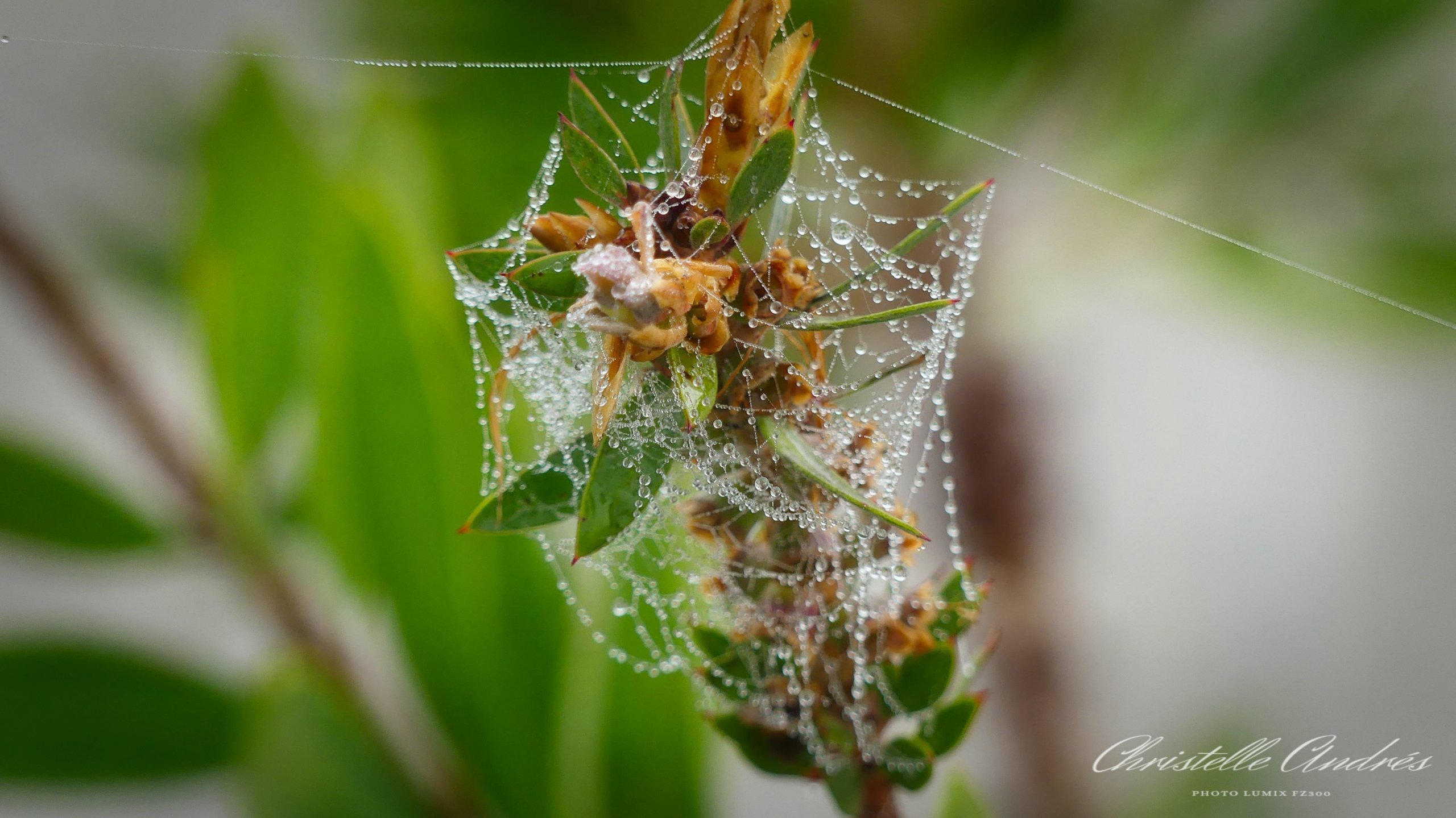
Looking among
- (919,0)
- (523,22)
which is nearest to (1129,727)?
(919,0)

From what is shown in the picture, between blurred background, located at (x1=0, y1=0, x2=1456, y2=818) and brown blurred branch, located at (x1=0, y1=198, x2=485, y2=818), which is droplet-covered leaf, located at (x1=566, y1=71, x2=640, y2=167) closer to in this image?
blurred background, located at (x1=0, y1=0, x2=1456, y2=818)

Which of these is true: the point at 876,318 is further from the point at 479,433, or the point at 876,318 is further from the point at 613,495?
the point at 479,433

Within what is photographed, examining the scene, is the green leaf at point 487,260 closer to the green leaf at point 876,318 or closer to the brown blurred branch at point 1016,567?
the green leaf at point 876,318

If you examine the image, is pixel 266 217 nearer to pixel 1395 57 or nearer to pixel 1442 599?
pixel 1395 57

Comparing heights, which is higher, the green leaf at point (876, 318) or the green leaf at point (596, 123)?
the green leaf at point (596, 123)

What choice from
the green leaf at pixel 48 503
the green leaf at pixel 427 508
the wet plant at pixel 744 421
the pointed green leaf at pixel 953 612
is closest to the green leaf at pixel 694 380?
the wet plant at pixel 744 421

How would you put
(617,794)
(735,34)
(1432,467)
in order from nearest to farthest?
(735,34) → (617,794) → (1432,467)

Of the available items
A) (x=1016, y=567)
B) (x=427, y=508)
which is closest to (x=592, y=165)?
(x=427, y=508)
